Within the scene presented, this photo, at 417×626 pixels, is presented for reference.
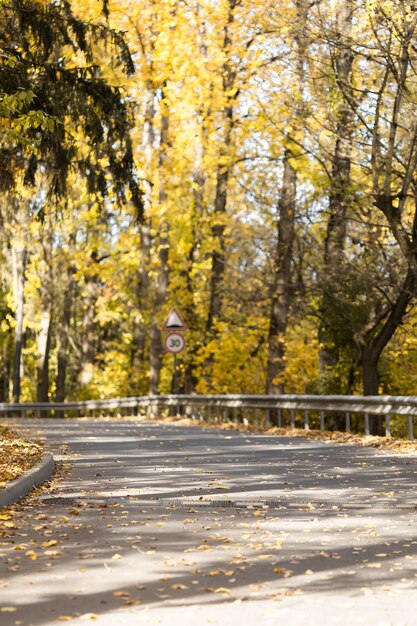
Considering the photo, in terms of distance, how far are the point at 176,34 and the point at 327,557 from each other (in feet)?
100

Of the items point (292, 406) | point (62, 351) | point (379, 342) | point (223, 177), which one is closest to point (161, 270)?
point (223, 177)

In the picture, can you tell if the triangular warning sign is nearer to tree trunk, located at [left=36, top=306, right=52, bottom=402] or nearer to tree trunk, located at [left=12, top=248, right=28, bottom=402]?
tree trunk, located at [left=36, top=306, right=52, bottom=402]

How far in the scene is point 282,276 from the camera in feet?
109

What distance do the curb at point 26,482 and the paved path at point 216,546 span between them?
22 cm

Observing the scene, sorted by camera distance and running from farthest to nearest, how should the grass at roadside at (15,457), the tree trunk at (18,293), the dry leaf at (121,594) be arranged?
the tree trunk at (18,293) → the grass at roadside at (15,457) → the dry leaf at (121,594)

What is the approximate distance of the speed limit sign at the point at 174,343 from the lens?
111ft

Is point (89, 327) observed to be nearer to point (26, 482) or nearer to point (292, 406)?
point (292, 406)

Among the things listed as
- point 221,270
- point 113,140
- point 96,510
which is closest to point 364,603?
point 96,510

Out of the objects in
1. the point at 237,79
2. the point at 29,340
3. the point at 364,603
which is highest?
the point at 237,79

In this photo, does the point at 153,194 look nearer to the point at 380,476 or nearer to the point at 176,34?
the point at 176,34

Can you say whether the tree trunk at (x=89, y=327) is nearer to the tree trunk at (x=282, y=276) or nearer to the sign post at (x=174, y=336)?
the sign post at (x=174, y=336)

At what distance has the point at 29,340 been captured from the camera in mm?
68125

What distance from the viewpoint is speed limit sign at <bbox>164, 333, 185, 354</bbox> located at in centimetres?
3394

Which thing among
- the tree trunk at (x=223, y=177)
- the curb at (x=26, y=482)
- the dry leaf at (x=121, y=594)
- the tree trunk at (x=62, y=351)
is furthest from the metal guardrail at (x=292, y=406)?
the dry leaf at (x=121, y=594)
